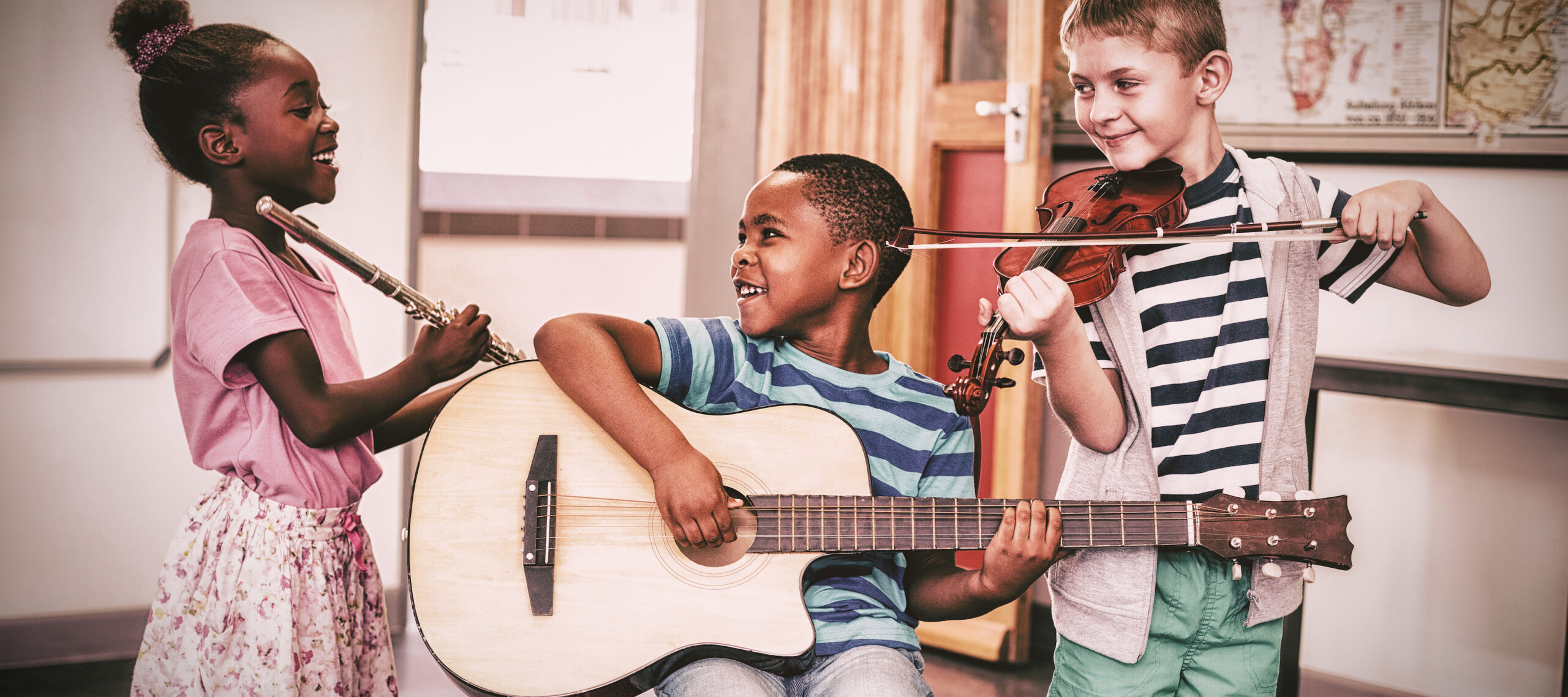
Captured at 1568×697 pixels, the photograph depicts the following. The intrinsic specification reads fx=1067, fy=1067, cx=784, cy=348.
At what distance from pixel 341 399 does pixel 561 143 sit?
1.80 m

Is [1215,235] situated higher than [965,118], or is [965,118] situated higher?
[965,118]

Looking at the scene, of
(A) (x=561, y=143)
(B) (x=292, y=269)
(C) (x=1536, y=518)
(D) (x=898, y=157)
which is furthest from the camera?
(A) (x=561, y=143)

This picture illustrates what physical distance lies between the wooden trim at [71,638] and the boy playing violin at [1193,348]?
7.50 ft

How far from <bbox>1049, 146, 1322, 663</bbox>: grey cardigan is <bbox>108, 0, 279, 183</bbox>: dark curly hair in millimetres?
1255

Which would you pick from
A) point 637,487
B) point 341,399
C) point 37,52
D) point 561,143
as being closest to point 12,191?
point 37,52

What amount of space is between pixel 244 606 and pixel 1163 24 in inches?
56.2

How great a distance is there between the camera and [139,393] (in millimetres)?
2578

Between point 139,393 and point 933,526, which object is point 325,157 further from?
point 139,393

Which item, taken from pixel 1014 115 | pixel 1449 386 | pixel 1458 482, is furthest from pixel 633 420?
pixel 1458 482

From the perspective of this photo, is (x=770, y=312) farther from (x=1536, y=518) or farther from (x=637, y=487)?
(x=1536, y=518)

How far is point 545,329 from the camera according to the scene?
1.43 metres

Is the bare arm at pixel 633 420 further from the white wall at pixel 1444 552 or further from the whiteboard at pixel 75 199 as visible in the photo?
the white wall at pixel 1444 552

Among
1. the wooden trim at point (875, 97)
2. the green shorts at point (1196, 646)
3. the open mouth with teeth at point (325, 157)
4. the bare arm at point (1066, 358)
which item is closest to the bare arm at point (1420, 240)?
the bare arm at point (1066, 358)

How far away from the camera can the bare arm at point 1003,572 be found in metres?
1.33
